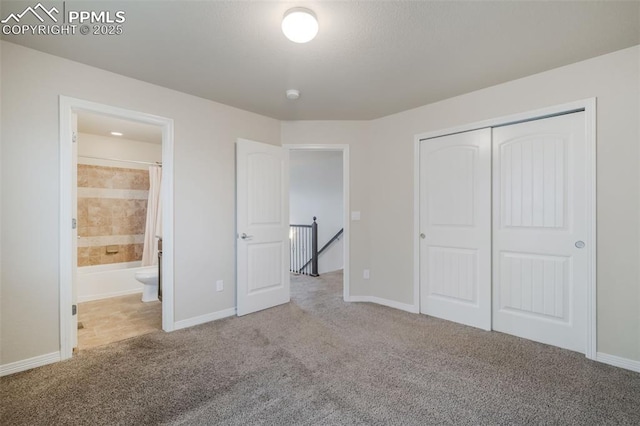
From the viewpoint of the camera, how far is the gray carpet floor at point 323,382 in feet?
5.45

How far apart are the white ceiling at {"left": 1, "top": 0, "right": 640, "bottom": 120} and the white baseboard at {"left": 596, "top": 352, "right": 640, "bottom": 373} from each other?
7.59 ft

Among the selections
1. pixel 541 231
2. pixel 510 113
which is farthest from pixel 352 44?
pixel 541 231

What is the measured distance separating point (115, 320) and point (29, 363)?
1064 mm

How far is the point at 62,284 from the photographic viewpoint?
2.29 m

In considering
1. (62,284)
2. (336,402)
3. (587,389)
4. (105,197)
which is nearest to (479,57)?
(587,389)

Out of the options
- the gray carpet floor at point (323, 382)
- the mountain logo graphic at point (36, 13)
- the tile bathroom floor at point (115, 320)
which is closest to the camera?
Result: the gray carpet floor at point (323, 382)

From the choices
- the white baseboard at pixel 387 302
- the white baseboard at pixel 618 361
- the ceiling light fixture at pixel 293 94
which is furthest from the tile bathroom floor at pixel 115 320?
the white baseboard at pixel 618 361

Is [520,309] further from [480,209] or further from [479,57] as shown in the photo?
[479,57]

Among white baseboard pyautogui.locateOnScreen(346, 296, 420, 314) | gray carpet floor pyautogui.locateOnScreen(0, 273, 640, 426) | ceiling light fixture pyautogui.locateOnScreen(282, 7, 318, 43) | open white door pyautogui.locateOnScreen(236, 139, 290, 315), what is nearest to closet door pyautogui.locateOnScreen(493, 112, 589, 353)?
gray carpet floor pyautogui.locateOnScreen(0, 273, 640, 426)

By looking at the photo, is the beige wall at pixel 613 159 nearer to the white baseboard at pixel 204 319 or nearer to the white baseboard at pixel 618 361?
the white baseboard at pixel 618 361

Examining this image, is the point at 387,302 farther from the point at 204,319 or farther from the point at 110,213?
the point at 110,213

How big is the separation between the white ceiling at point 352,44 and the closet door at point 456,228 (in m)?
0.62

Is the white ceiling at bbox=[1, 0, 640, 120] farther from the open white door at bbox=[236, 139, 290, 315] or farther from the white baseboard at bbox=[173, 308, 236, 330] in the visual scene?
the white baseboard at bbox=[173, 308, 236, 330]

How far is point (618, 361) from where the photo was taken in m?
2.20
